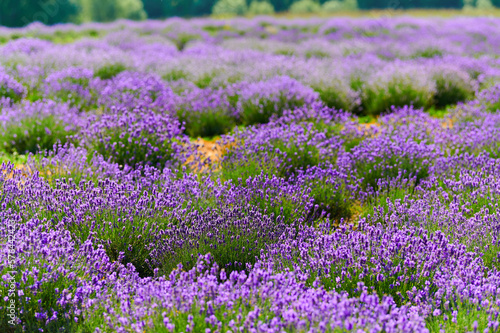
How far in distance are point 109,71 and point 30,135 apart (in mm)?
3282

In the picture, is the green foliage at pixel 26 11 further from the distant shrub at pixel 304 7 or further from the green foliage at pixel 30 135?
the green foliage at pixel 30 135

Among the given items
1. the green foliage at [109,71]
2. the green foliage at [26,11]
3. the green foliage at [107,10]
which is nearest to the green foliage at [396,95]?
the green foliage at [109,71]

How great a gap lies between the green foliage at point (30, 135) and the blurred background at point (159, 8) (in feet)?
72.5

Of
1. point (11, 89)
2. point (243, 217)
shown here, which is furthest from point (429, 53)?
point (243, 217)

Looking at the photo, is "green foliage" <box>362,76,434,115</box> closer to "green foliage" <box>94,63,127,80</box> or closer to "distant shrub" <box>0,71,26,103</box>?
"green foliage" <box>94,63,127,80</box>

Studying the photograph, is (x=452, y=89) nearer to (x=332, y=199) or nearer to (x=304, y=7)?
(x=332, y=199)

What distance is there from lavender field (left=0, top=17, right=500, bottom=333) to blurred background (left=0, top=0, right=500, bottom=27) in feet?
67.9

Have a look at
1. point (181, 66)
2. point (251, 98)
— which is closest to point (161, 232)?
point (251, 98)

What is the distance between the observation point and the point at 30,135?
4598 mm

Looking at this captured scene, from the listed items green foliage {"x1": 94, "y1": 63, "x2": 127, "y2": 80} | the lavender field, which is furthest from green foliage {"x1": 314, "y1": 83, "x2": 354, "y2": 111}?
green foliage {"x1": 94, "y1": 63, "x2": 127, "y2": 80}

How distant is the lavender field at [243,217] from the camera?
200cm

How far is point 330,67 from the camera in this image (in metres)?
8.21

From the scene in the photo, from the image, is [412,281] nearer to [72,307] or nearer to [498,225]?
[498,225]

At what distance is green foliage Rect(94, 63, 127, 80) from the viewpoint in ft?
24.6
